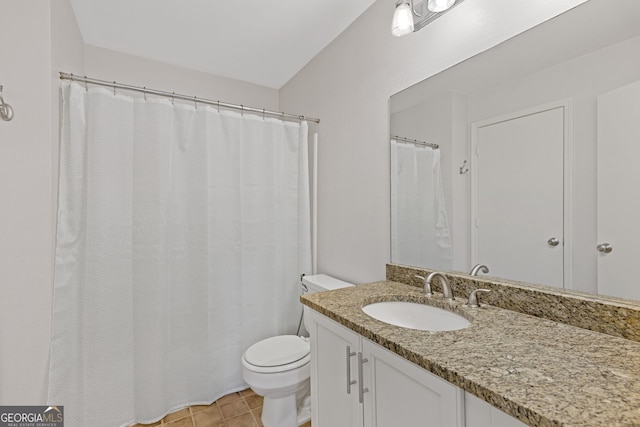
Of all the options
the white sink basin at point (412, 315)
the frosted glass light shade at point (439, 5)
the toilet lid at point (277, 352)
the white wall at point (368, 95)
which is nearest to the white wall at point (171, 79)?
the white wall at point (368, 95)

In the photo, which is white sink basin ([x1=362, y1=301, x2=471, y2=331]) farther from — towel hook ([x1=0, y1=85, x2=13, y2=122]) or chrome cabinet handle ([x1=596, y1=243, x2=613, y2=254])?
towel hook ([x1=0, y1=85, x2=13, y2=122])

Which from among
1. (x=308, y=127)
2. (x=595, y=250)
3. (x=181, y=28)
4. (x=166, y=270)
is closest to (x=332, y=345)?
(x=595, y=250)

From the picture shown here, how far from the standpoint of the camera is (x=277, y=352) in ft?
5.49

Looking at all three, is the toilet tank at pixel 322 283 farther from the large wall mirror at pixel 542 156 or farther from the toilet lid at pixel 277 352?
the large wall mirror at pixel 542 156

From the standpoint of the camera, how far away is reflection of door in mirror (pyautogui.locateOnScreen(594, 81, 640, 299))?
811mm

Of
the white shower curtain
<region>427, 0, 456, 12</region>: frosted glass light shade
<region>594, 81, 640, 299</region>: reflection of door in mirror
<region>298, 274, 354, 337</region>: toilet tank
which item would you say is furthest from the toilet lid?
<region>427, 0, 456, 12</region>: frosted glass light shade

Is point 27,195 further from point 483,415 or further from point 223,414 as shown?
point 483,415

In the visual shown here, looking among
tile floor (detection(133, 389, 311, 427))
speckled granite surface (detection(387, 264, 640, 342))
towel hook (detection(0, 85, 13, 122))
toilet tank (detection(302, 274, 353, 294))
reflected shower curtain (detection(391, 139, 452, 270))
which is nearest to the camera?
speckled granite surface (detection(387, 264, 640, 342))

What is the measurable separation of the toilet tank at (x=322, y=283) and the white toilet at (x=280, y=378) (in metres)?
0.03

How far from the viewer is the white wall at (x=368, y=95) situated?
3.84 feet

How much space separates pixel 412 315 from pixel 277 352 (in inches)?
34.4

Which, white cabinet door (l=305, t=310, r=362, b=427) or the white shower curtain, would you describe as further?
the white shower curtain

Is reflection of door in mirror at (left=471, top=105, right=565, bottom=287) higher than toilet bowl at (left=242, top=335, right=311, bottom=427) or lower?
higher

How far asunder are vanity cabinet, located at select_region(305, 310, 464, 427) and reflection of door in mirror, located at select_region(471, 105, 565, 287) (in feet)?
1.96
